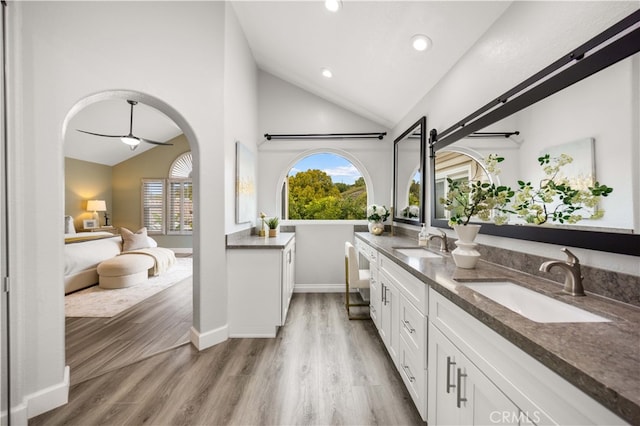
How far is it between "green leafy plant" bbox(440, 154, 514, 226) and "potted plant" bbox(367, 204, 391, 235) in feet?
6.32

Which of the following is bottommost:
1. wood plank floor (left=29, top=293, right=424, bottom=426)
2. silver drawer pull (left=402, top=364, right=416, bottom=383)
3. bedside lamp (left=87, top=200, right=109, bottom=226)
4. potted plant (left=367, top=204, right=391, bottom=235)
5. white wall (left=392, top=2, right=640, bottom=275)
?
wood plank floor (left=29, top=293, right=424, bottom=426)

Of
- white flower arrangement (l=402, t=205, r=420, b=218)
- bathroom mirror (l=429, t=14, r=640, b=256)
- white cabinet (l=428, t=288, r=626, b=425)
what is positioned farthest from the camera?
white flower arrangement (l=402, t=205, r=420, b=218)

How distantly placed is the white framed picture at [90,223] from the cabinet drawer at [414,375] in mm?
7670

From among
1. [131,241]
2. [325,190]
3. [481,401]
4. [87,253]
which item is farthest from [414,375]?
[131,241]

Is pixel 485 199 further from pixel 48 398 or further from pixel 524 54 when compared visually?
pixel 48 398

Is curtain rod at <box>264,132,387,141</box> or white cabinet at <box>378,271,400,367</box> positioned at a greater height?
curtain rod at <box>264,132,387,141</box>

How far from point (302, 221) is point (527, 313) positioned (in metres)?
3.25

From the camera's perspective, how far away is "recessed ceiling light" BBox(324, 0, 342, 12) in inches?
86.1

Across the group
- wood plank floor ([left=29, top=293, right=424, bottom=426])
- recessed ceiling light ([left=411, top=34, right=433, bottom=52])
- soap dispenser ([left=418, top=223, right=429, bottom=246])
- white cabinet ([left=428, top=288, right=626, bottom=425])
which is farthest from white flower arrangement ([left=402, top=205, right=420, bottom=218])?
white cabinet ([left=428, top=288, right=626, bottom=425])

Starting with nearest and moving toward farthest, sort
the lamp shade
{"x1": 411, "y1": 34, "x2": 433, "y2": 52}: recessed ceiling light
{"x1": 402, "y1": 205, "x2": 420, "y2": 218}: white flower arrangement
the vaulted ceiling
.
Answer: the vaulted ceiling → {"x1": 411, "y1": 34, "x2": 433, "y2": 52}: recessed ceiling light → {"x1": 402, "y1": 205, "x2": 420, "y2": 218}: white flower arrangement → the lamp shade

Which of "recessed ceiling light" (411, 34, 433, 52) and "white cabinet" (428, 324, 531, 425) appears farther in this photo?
"recessed ceiling light" (411, 34, 433, 52)

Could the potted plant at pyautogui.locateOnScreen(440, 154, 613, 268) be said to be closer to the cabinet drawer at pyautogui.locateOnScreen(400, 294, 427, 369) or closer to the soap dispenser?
the cabinet drawer at pyautogui.locateOnScreen(400, 294, 427, 369)

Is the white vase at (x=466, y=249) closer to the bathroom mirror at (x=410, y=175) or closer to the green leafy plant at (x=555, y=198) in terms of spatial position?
the green leafy plant at (x=555, y=198)

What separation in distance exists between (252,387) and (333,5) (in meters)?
3.05
